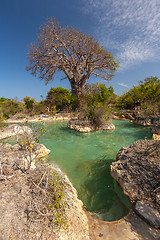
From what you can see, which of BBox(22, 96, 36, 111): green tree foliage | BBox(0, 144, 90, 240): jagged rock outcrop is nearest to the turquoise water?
BBox(0, 144, 90, 240): jagged rock outcrop

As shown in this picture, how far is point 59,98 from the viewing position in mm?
25625

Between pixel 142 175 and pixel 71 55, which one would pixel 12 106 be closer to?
pixel 71 55

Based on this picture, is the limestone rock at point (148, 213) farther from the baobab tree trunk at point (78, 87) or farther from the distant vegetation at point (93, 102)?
the baobab tree trunk at point (78, 87)

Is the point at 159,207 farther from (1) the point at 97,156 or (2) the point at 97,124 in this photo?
(2) the point at 97,124

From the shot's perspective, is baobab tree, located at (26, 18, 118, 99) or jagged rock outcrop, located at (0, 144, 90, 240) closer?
jagged rock outcrop, located at (0, 144, 90, 240)

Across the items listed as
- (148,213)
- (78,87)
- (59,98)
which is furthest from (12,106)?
(148,213)

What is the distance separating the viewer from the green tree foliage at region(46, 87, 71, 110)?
2514cm

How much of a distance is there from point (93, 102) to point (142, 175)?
9.11m

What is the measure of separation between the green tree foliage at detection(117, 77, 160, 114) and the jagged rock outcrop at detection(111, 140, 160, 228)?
11.0m

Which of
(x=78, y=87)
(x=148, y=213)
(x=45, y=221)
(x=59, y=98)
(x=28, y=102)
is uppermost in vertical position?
(x=59, y=98)

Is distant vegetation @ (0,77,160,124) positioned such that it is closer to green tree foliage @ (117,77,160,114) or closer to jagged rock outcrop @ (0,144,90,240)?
green tree foliage @ (117,77,160,114)

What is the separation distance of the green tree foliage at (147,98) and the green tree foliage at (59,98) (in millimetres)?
11813

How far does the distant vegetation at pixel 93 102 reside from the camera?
10.7 m

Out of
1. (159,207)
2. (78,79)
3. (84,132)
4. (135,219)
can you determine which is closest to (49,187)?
(135,219)
